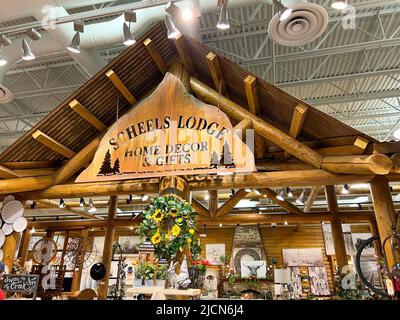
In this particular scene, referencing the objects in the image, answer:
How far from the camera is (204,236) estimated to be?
14.5m

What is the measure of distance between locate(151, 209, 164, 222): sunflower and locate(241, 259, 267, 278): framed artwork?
33.9 ft

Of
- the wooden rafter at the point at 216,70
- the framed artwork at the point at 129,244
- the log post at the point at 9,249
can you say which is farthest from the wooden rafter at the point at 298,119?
the framed artwork at the point at 129,244

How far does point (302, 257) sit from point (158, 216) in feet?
36.6

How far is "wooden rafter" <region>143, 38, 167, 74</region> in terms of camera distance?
5.49 metres

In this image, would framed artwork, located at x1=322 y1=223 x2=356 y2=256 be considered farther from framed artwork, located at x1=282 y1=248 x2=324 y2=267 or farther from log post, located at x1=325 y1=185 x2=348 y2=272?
log post, located at x1=325 y1=185 x2=348 y2=272

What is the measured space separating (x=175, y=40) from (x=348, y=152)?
11.1 ft

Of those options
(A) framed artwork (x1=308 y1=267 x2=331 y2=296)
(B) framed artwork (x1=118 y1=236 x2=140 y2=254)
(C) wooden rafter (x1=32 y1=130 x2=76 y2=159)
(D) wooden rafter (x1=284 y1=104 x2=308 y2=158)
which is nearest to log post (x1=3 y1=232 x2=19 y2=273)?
(C) wooden rafter (x1=32 y1=130 x2=76 y2=159)

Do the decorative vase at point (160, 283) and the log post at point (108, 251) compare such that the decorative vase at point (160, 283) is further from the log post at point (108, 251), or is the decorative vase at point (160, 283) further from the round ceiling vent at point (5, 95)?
the round ceiling vent at point (5, 95)

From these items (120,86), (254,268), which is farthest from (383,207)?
(254,268)

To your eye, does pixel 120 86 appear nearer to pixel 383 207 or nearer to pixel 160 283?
pixel 160 283

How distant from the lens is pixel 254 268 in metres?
13.5

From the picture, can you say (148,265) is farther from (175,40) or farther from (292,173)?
(175,40)

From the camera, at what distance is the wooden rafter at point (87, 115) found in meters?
5.38
